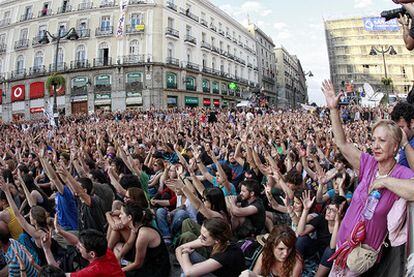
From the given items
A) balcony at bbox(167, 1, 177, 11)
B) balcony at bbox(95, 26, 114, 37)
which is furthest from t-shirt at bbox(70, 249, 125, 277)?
balcony at bbox(167, 1, 177, 11)

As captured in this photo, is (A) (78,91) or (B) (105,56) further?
(B) (105,56)

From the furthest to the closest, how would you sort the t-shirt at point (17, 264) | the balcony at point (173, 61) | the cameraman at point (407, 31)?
1. the balcony at point (173, 61)
2. the cameraman at point (407, 31)
3. the t-shirt at point (17, 264)

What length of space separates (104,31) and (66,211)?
34.7 m

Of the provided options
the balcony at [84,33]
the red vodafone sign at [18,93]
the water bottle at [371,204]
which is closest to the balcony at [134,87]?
the balcony at [84,33]

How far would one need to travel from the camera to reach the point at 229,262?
3.07 m

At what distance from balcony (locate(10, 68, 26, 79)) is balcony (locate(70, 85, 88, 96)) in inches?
300

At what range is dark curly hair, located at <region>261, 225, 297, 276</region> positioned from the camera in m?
2.82

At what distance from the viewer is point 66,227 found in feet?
16.3

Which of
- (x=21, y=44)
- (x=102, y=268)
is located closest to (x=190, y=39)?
(x=21, y=44)

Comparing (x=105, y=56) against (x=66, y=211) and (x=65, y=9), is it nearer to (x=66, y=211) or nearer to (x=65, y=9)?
(x=65, y=9)

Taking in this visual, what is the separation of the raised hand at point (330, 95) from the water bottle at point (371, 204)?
81 cm

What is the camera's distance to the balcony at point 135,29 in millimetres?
35281

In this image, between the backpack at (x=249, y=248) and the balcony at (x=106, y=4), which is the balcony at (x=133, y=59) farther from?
the backpack at (x=249, y=248)

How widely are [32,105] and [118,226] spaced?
126 feet
